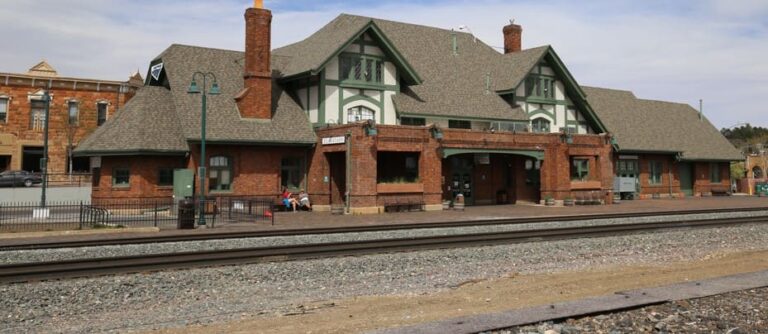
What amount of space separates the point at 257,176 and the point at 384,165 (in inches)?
260

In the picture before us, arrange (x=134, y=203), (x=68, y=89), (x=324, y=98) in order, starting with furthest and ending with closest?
(x=68, y=89), (x=324, y=98), (x=134, y=203)

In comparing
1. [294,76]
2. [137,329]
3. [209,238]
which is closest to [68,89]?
[294,76]

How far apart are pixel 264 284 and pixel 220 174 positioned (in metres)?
19.4

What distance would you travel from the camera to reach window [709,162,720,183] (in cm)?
5083

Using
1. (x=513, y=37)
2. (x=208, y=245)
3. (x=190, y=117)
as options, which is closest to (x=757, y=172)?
(x=513, y=37)

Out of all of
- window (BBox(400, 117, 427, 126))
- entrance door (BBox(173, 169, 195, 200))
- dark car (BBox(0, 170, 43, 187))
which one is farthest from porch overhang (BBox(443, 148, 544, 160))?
dark car (BBox(0, 170, 43, 187))

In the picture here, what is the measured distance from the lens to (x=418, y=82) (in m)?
34.2

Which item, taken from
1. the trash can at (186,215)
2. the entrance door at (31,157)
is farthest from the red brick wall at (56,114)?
the trash can at (186,215)

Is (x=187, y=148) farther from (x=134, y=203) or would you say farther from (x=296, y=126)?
(x=296, y=126)

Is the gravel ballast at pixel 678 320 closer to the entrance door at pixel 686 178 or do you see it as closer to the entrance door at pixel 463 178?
the entrance door at pixel 463 178

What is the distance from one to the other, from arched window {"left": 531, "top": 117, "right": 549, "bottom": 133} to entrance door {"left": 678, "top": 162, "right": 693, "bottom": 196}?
621 inches

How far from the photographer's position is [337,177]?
31828 millimetres

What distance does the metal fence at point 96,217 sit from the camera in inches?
830

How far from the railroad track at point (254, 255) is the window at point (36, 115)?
42.1m
